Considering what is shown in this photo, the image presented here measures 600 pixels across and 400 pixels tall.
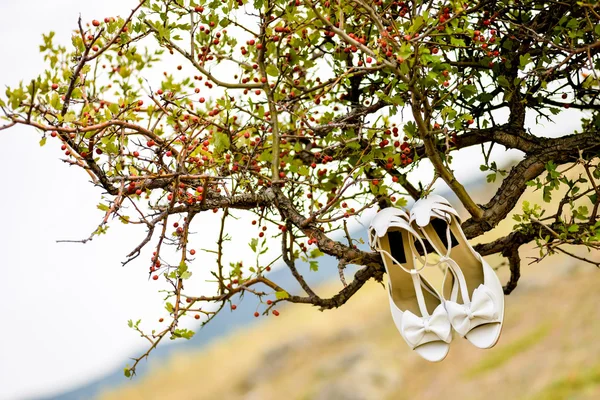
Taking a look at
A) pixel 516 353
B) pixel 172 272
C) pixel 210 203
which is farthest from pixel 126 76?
pixel 516 353

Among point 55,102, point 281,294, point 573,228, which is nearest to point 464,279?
point 573,228

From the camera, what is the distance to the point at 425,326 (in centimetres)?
163

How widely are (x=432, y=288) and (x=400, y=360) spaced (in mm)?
3831

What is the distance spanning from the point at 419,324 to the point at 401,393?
373 cm

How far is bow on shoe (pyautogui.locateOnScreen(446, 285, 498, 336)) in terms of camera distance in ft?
5.23

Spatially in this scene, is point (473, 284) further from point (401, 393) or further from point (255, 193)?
point (401, 393)

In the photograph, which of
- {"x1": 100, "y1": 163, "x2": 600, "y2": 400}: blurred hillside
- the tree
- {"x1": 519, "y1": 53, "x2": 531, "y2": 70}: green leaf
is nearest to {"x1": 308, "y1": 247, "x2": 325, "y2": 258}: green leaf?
the tree

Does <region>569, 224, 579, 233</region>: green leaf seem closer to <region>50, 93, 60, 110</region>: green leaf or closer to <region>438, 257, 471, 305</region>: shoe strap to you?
<region>438, 257, 471, 305</region>: shoe strap

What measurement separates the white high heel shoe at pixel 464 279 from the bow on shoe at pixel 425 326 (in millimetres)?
24

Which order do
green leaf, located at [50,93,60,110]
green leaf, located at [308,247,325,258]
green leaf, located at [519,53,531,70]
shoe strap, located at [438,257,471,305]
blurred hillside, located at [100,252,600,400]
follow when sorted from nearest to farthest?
green leaf, located at [50,93,60,110] → green leaf, located at [519,53,531,70] → shoe strap, located at [438,257,471,305] → green leaf, located at [308,247,325,258] → blurred hillside, located at [100,252,600,400]

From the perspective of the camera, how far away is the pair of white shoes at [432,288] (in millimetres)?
1606

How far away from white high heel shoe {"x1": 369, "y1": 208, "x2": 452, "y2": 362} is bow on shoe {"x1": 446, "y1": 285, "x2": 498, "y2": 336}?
0.03m

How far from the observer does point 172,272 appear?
1399 mm

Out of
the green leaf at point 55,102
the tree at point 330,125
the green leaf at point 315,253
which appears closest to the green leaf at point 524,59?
the tree at point 330,125
